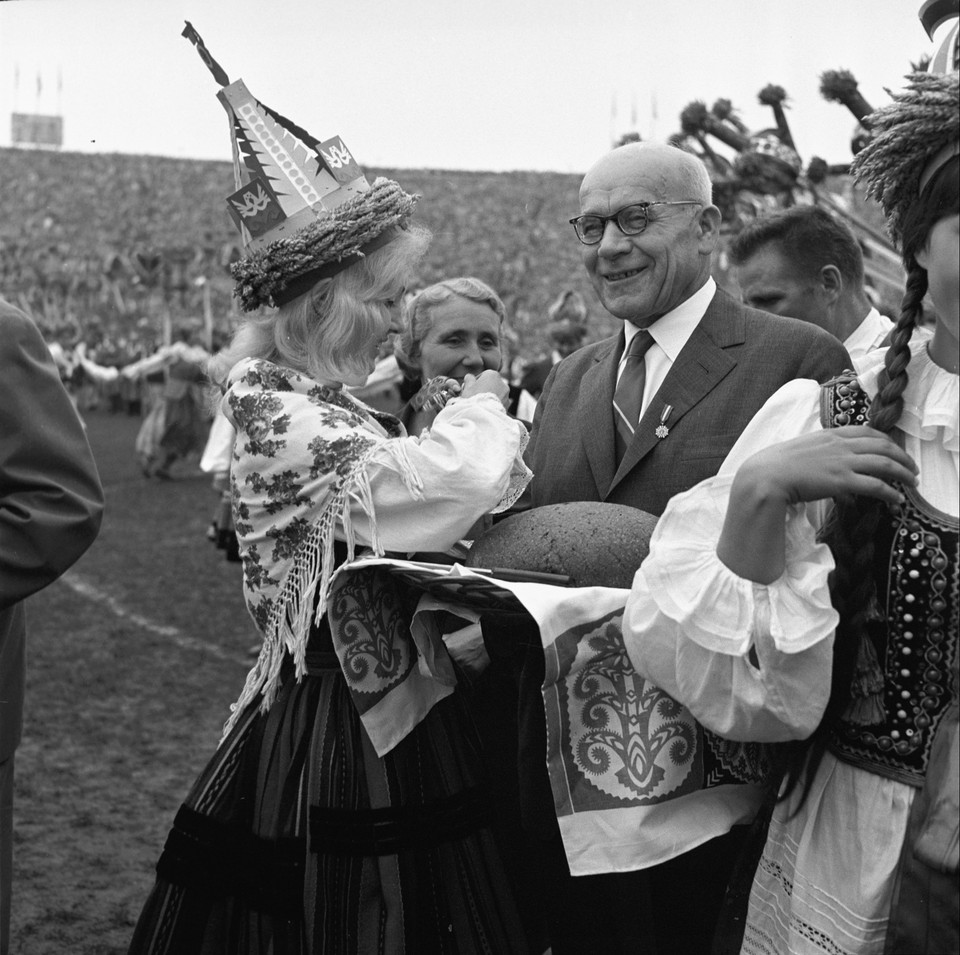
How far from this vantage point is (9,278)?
41.1 meters

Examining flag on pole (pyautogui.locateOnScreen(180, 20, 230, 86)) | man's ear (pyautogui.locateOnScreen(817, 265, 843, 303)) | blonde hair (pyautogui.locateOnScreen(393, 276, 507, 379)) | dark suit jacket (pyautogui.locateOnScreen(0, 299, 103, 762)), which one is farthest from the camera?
man's ear (pyautogui.locateOnScreen(817, 265, 843, 303))

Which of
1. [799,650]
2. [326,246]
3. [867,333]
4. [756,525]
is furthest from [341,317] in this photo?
[867,333]

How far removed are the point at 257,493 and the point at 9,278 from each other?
135 feet

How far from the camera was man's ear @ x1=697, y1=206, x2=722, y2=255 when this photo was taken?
117 inches

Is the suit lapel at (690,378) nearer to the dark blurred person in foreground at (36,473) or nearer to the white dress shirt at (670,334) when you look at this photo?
the white dress shirt at (670,334)

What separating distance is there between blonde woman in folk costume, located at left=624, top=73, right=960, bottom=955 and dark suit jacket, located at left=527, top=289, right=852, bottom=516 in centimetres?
82

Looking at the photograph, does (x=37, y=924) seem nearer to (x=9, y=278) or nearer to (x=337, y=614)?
(x=337, y=614)

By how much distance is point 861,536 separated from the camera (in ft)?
5.98

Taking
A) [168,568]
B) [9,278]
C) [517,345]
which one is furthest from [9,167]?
[168,568]

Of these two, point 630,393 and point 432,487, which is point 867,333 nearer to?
point 630,393

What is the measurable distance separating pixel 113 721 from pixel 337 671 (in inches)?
151

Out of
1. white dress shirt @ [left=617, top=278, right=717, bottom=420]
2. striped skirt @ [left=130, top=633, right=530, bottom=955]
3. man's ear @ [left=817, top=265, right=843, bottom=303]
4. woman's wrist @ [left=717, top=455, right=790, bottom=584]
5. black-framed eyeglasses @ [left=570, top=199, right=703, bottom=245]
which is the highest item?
man's ear @ [left=817, top=265, right=843, bottom=303]

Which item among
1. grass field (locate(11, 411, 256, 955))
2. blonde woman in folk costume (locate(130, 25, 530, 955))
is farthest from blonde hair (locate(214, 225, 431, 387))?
grass field (locate(11, 411, 256, 955))

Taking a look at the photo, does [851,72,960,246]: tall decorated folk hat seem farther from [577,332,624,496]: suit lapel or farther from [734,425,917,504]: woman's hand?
[577,332,624,496]: suit lapel
